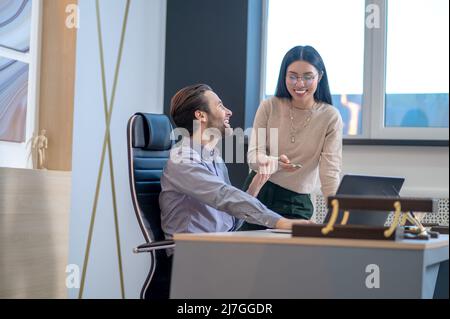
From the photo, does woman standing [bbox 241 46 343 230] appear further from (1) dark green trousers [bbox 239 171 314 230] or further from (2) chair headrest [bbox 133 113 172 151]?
(2) chair headrest [bbox 133 113 172 151]

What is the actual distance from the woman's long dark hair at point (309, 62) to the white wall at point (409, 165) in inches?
39.8

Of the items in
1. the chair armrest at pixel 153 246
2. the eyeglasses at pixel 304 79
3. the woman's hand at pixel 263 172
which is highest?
the eyeglasses at pixel 304 79

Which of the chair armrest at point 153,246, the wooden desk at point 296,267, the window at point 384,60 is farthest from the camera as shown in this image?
the window at point 384,60

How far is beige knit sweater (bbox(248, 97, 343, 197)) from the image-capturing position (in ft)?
10.3

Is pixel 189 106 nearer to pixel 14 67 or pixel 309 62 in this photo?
pixel 309 62

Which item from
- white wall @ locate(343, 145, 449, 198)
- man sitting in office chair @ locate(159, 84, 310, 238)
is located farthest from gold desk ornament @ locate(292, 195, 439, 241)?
white wall @ locate(343, 145, 449, 198)

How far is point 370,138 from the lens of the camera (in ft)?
14.1

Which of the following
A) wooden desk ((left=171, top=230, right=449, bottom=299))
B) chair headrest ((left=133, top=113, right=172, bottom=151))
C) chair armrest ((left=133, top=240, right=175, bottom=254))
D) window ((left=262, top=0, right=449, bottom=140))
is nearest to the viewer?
wooden desk ((left=171, top=230, right=449, bottom=299))

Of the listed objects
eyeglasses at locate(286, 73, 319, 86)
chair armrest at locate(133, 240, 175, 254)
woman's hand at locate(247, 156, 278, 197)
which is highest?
eyeglasses at locate(286, 73, 319, 86)

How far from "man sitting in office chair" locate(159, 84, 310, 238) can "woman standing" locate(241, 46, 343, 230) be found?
189mm

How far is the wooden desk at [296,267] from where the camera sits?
5.87 feet

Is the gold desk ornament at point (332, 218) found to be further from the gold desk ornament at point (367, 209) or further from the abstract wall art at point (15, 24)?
the abstract wall art at point (15, 24)

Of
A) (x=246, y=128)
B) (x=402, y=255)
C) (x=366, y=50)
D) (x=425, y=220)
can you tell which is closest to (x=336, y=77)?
(x=366, y=50)

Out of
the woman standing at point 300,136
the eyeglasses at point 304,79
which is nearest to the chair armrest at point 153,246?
the woman standing at point 300,136
